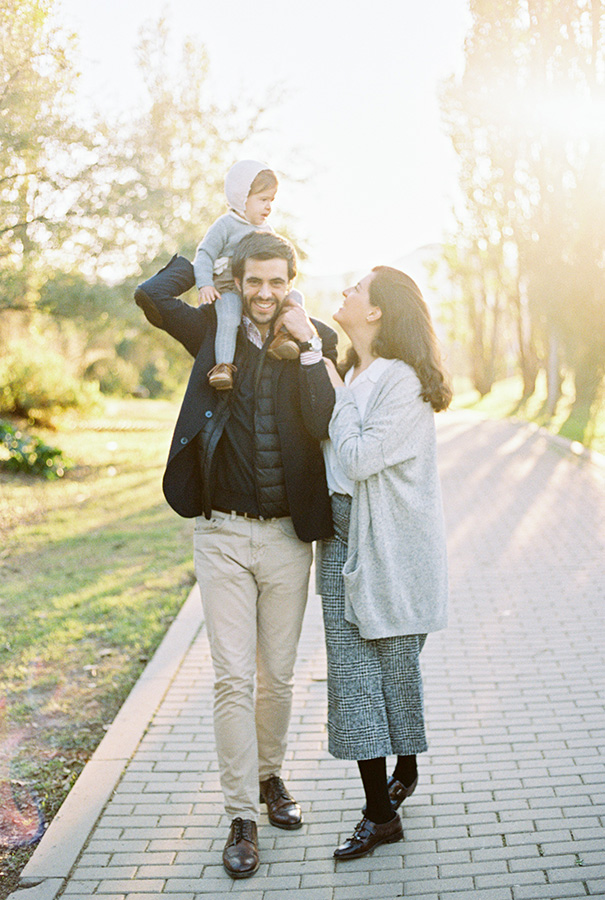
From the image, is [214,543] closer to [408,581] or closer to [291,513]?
[291,513]

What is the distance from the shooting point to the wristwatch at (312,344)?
3371mm

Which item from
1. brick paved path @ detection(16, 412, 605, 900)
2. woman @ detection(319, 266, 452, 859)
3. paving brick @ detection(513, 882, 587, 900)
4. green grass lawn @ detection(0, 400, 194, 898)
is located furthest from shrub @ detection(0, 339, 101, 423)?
paving brick @ detection(513, 882, 587, 900)

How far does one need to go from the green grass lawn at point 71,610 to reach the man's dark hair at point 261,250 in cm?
243

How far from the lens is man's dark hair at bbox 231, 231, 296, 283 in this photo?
3.41m

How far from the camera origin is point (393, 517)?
129 inches

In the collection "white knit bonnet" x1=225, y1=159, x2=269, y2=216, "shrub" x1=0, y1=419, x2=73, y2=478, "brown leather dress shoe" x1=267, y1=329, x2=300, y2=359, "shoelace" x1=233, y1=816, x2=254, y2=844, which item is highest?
"white knit bonnet" x1=225, y1=159, x2=269, y2=216

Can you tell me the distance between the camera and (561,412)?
2341 cm

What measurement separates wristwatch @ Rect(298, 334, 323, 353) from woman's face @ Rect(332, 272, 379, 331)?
114 millimetres

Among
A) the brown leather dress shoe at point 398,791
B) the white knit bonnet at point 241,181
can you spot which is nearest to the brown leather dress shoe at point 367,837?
the brown leather dress shoe at point 398,791

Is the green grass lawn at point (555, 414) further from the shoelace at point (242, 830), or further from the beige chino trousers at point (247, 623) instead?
the shoelace at point (242, 830)

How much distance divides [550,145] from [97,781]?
19.3 meters

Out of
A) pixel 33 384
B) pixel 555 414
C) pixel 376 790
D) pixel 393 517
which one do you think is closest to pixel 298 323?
pixel 393 517

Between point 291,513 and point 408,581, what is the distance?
0.51 m

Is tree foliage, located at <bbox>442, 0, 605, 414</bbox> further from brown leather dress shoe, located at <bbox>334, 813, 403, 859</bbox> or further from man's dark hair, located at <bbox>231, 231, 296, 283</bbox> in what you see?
brown leather dress shoe, located at <bbox>334, 813, 403, 859</bbox>
